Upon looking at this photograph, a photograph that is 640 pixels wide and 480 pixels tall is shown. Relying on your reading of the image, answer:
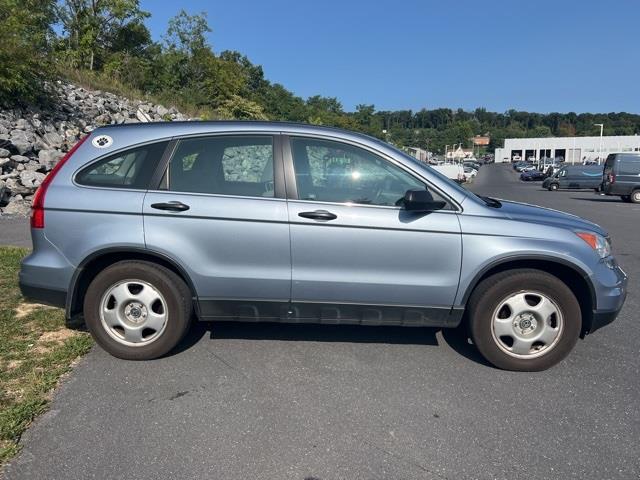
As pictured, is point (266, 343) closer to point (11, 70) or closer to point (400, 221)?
point (400, 221)

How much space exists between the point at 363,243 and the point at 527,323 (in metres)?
1.39

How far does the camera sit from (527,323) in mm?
3717

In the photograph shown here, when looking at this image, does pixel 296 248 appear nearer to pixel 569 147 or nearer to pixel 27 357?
pixel 27 357

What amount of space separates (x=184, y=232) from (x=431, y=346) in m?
2.29

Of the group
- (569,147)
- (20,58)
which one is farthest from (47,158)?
(569,147)

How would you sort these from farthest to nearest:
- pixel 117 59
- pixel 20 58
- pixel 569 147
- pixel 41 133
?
pixel 569 147 < pixel 117 59 < pixel 41 133 < pixel 20 58

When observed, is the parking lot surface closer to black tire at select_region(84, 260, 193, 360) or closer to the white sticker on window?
black tire at select_region(84, 260, 193, 360)

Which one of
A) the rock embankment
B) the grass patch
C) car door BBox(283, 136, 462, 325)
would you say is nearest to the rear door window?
the rock embankment

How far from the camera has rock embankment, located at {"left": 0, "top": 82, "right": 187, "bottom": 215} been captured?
38.9 ft

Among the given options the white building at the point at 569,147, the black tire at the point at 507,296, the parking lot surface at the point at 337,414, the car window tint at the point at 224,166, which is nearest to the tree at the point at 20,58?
the car window tint at the point at 224,166

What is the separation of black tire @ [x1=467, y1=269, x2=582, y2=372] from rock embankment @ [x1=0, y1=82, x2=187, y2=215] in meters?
7.64

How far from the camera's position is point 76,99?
17531 millimetres

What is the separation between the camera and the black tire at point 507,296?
3641mm

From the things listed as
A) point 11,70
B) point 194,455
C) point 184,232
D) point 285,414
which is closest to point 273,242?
point 184,232
